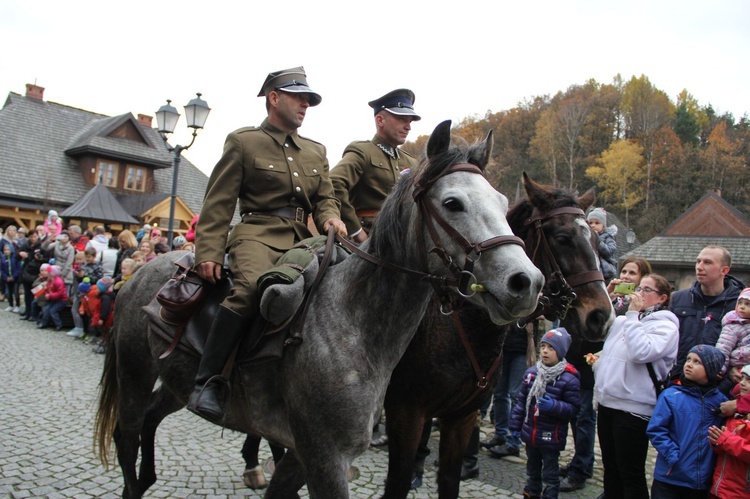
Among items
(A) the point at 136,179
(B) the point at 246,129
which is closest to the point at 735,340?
(B) the point at 246,129

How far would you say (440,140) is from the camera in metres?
2.64

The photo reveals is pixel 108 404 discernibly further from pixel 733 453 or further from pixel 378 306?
pixel 733 453

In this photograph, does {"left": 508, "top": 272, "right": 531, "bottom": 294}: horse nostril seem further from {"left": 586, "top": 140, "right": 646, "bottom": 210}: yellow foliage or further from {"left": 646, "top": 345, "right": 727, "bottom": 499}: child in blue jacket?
{"left": 586, "top": 140, "right": 646, "bottom": 210}: yellow foliage

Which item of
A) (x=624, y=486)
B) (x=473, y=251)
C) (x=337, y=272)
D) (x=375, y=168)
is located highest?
(x=375, y=168)

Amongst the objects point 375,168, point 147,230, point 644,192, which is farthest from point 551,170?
point 375,168

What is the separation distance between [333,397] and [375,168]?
8.20 feet

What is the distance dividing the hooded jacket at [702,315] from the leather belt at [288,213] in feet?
10.5

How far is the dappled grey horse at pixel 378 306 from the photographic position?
229 cm

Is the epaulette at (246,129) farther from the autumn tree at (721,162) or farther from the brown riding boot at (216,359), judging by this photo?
the autumn tree at (721,162)

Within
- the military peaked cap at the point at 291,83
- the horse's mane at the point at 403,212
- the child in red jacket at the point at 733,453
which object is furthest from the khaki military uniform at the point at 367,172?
the child in red jacket at the point at 733,453

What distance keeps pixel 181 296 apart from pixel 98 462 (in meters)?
2.85

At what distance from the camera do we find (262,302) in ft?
8.88

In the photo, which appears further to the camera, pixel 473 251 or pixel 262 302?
pixel 262 302

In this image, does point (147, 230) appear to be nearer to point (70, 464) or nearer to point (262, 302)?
point (70, 464)
